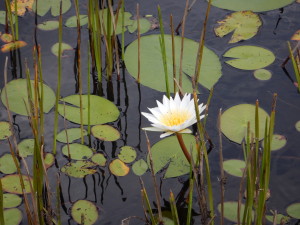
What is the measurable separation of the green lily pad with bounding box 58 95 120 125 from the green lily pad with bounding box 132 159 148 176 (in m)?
0.29

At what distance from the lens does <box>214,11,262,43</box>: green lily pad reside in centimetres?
273

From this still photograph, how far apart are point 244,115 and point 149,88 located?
488mm

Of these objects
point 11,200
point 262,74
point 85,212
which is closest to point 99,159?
point 85,212

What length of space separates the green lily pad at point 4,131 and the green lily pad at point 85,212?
0.50 metres

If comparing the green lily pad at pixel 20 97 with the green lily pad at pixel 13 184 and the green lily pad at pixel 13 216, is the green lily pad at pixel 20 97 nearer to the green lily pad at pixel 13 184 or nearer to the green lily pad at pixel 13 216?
the green lily pad at pixel 13 184

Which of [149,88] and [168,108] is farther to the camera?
[149,88]

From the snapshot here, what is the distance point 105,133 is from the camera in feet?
7.29

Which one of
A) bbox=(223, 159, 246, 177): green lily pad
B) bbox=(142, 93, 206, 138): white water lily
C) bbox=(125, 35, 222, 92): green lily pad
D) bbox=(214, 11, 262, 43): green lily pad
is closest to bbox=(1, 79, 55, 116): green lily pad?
bbox=(125, 35, 222, 92): green lily pad

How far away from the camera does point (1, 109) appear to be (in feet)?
7.68

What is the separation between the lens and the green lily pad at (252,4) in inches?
113

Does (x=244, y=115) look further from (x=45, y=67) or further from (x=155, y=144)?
(x=45, y=67)

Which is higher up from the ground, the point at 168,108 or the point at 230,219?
the point at 168,108

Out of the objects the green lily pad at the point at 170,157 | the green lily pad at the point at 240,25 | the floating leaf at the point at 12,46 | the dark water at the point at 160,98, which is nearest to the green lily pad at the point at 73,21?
the dark water at the point at 160,98

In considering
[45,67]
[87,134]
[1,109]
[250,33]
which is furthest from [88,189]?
[250,33]
